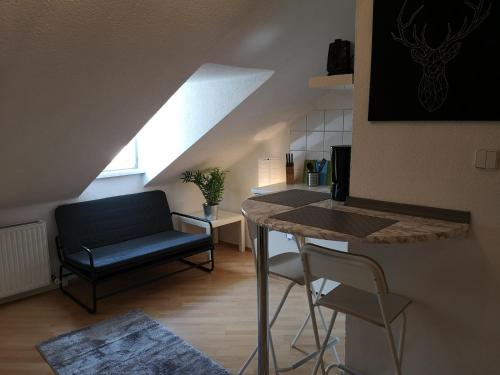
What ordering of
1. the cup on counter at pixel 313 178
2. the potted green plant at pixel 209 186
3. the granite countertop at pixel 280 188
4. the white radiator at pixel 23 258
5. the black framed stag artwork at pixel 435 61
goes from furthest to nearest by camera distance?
the potted green plant at pixel 209 186
the cup on counter at pixel 313 178
the granite countertop at pixel 280 188
the white radiator at pixel 23 258
the black framed stag artwork at pixel 435 61

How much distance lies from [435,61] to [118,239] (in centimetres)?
290

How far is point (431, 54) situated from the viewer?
1621 millimetres

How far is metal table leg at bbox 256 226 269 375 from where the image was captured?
1768mm

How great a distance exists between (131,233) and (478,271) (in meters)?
2.85

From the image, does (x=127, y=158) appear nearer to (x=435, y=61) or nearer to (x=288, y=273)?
(x=288, y=273)

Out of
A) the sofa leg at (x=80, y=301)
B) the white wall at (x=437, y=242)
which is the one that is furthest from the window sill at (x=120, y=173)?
the white wall at (x=437, y=242)

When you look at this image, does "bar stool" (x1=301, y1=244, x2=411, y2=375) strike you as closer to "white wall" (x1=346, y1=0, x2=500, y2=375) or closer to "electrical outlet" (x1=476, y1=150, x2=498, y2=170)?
"white wall" (x1=346, y1=0, x2=500, y2=375)

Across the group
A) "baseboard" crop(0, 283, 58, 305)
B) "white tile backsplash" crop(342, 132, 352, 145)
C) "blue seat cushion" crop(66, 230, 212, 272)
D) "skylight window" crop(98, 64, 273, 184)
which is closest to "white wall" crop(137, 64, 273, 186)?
"skylight window" crop(98, 64, 273, 184)

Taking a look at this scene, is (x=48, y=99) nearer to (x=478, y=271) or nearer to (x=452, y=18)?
(x=452, y=18)

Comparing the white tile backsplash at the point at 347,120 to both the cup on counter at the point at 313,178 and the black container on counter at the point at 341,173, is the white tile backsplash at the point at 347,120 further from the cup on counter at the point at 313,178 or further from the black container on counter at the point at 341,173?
the black container on counter at the point at 341,173

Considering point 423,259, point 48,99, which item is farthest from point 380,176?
point 48,99

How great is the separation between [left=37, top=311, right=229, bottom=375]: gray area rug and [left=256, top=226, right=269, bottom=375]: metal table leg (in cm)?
51

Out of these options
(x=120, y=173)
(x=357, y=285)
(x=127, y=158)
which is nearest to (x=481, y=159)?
(x=357, y=285)

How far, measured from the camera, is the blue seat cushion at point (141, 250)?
3070mm
